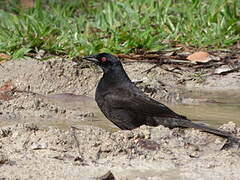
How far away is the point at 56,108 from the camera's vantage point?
759cm

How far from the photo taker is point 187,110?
318 inches

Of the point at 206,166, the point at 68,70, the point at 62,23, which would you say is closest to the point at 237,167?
the point at 206,166

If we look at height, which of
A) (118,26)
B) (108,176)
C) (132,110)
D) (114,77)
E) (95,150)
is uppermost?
(108,176)

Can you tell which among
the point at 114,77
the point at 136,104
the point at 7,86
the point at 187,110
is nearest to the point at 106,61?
the point at 114,77

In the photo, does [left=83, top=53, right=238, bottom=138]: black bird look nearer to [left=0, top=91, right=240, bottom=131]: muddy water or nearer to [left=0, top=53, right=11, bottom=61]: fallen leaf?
[left=0, top=91, right=240, bottom=131]: muddy water

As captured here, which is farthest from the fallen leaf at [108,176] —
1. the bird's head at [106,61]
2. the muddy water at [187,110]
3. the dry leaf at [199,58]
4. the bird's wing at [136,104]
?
the dry leaf at [199,58]

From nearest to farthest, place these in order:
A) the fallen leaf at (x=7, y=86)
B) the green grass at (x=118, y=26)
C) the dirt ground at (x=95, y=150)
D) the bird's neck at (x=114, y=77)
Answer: the dirt ground at (x=95, y=150) → the bird's neck at (x=114, y=77) → the fallen leaf at (x=7, y=86) → the green grass at (x=118, y=26)

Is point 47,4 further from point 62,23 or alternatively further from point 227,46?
point 227,46

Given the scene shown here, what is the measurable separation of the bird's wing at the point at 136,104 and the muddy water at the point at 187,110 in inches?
15.5

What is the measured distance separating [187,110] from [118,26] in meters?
2.80

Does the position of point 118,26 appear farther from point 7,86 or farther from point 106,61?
point 106,61

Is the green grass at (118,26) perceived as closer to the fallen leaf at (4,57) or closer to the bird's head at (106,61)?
the fallen leaf at (4,57)

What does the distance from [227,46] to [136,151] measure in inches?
196

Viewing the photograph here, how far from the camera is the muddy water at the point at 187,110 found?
7.28 meters
